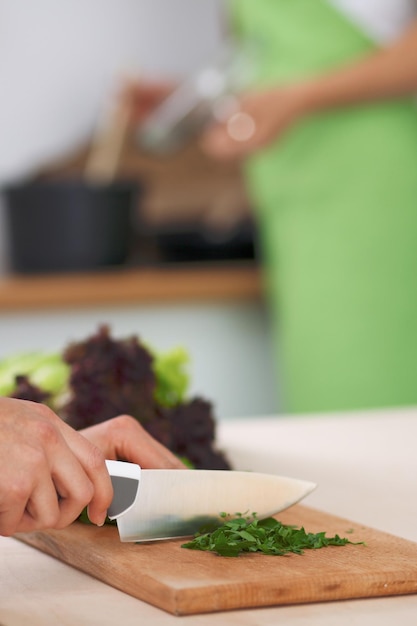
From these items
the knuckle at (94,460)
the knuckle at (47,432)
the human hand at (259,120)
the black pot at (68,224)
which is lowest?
the knuckle at (94,460)

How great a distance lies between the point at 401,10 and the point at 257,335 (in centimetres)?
82

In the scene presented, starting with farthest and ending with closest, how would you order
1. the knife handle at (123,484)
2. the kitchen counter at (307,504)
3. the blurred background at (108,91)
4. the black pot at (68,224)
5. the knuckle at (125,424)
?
1. the blurred background at (108,91)
2. the black pot at (68,224)
3. the knuckle at (125,424)
4. the knife handle at (123,484)
5. the kitchen counter at (307,504)

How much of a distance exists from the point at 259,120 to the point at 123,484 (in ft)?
5.00

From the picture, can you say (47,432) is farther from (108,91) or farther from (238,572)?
(108,91)

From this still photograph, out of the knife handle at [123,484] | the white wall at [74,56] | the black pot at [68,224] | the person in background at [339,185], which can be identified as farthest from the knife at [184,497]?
the white wall at [74,56]

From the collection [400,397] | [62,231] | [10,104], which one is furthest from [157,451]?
[10,104]

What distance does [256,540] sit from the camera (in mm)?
727

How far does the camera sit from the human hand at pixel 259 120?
2.14 m

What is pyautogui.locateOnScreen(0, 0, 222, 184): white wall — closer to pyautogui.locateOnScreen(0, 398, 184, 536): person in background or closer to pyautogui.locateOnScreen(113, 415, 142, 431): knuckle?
pyautogui.locateOnScreen(113, 415, 142, 431): knuckle

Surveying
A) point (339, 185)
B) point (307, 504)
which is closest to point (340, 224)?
point (339, 185)

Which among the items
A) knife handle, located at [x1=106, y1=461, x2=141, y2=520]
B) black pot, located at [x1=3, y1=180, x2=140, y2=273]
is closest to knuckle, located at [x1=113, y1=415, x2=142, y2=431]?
knife handle, located at [x1=106, y1=461, x2=141, y2=520]

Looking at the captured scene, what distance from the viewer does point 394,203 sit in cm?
220

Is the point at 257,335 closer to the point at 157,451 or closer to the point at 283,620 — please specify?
the point at 157,451

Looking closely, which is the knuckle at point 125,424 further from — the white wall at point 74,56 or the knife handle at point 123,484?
the white wall at point 74,56
